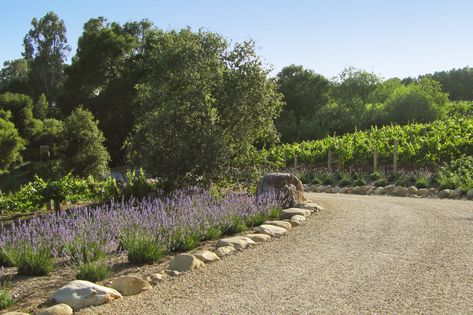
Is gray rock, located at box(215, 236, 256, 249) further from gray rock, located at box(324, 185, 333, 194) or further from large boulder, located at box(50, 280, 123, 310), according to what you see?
gray rock, located at box(324, 185, 333, 194)

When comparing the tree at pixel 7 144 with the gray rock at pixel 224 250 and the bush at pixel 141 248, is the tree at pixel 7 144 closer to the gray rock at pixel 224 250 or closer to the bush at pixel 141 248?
the bush at pixel 141 248

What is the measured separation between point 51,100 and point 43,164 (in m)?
29.0

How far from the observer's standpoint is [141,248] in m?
4.80

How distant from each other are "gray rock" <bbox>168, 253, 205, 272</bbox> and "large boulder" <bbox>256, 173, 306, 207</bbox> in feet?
12.5

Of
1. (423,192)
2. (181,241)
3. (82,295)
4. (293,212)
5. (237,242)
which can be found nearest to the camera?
(82,295)

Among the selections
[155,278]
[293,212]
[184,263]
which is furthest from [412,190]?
[155,278]

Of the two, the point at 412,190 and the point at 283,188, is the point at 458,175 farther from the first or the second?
the point at 283,188

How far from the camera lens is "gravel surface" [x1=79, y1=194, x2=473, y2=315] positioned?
3.64 metres

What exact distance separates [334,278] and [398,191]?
9060 mm

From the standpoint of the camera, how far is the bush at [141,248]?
4781 mm

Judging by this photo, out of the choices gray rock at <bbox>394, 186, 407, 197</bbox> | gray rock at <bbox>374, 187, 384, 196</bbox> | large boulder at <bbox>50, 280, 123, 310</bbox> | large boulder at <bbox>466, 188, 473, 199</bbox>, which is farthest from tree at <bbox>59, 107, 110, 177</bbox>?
large boulder at <bbox>50, 280, 123, 310</bbox>

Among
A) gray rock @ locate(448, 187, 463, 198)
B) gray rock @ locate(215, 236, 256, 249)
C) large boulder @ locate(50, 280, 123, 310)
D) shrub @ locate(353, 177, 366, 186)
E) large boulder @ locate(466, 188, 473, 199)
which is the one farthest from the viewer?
shrub @ locate(353, 177, 366, 186)

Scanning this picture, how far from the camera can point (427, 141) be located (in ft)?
51.3

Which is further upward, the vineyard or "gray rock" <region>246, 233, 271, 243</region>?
the vineyard
